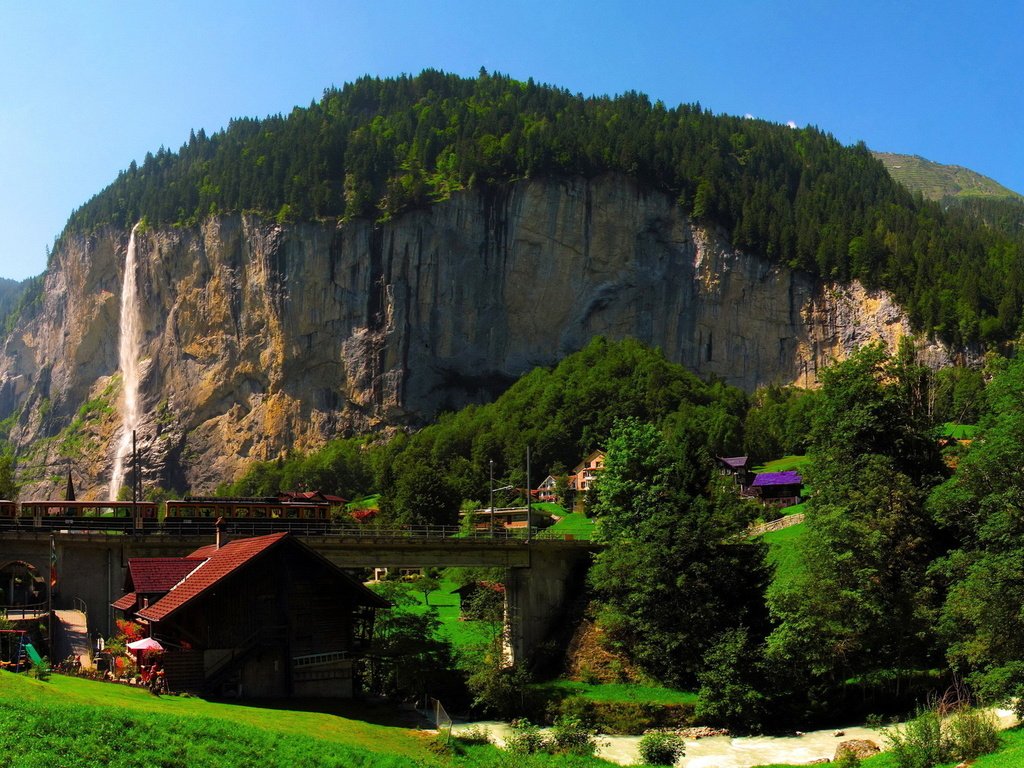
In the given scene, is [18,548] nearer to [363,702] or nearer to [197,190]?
[363,702]

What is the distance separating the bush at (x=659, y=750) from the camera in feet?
116

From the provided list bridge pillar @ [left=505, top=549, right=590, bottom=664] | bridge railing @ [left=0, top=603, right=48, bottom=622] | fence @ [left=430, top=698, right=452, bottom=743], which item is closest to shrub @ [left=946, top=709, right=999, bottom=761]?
fence @ [left=430, top=698, right=452, bottom=743]

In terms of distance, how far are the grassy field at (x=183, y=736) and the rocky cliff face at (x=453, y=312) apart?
376 feet

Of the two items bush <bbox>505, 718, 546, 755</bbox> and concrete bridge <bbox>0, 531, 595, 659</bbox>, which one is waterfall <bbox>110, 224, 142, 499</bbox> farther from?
bush <bbox>505, 718, 546, 755</bbox>

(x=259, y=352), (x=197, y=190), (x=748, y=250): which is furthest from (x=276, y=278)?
(x=748, y=250)

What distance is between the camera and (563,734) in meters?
34.4

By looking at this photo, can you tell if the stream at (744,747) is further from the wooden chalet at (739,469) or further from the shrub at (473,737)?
the wooden chalet at (739,469)

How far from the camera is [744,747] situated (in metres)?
40.6

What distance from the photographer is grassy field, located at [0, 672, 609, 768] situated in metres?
20.4

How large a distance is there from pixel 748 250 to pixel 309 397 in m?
65.9

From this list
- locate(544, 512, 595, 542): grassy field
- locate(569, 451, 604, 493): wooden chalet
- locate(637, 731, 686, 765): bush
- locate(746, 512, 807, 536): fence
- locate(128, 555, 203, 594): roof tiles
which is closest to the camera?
locate(637, 731, 686, 765): bush

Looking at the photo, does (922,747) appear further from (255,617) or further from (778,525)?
(778,525)

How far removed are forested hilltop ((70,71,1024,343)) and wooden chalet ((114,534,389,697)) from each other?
109 metres

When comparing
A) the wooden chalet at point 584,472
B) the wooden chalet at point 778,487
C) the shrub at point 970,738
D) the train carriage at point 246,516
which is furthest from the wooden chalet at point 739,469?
the shrub at point 970,738
